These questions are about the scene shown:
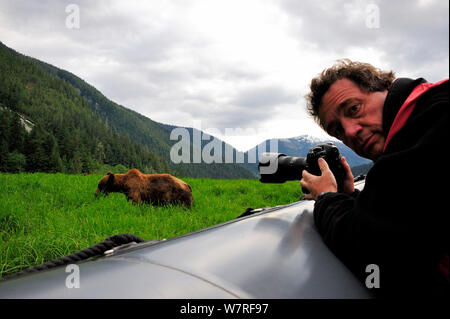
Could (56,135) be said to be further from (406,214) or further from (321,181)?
(406,214)

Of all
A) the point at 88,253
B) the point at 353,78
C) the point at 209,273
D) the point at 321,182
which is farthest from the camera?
the point at 353,78

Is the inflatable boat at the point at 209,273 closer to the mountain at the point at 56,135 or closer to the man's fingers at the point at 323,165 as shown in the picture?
the man's fingers at the point at 323,165

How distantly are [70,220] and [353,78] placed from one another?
2980mm

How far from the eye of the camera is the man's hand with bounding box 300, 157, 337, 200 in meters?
1.40

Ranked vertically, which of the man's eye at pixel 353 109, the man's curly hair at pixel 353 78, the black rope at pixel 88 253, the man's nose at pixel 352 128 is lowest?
the black rope at pixel 88 253

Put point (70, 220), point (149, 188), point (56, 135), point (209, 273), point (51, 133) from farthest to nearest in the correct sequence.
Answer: point (56, 135), point (51, 133), point (149, 188), point (70, 220), point (209, 273)

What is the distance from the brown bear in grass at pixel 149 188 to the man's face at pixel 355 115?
284 centimetres

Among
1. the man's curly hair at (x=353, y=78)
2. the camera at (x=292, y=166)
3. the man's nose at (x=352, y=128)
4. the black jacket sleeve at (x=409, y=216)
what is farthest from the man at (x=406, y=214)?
the man's curly hair at (x=353, y=78)

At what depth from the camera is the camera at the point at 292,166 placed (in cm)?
156

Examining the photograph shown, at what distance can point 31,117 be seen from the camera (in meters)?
72.1

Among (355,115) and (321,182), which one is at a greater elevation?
(355,115)

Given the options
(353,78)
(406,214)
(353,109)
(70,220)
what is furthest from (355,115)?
(70,220)

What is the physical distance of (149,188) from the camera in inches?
165
